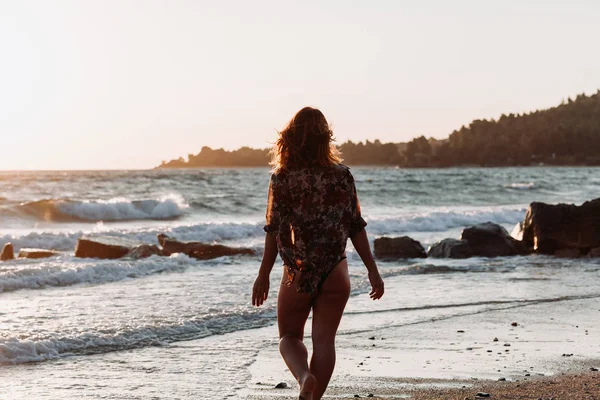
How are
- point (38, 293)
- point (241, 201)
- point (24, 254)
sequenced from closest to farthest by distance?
point (38, 293), point (24, 254), point (241, 201)

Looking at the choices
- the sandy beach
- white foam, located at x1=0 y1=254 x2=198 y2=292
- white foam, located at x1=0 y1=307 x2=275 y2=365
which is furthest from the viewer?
white foam, located at x1=0 y1=254 x2=198 y2=292

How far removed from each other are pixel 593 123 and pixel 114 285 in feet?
500

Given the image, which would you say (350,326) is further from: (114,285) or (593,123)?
(593,123)

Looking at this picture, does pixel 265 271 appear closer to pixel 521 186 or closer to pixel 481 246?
pixel 481 246

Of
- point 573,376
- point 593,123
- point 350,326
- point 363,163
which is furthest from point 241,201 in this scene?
point 593,123

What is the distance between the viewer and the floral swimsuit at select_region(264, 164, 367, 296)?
4.45m

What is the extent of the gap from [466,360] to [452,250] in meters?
10.4

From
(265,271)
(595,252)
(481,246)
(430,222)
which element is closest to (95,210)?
(430,222)

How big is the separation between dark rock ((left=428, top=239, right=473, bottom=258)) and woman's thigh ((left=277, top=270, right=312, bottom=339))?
41.4ft

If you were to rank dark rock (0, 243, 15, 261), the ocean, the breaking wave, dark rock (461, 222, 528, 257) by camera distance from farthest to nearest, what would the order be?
the breaking wave < dark rock (461, 222, 528, 257) < dark rock (0, 243, 15, 261) < the ocean

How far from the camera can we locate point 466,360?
6.72 meters

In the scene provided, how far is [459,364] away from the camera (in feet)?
21.5

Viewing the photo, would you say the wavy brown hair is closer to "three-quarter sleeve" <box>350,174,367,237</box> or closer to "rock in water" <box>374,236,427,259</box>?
"three-quarter sleeve" <box>350,174,367,237</box>

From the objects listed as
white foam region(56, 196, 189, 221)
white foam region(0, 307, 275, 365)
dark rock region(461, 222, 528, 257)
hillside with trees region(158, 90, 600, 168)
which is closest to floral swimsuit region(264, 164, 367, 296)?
white foam region(0, 307, 275, 365)
